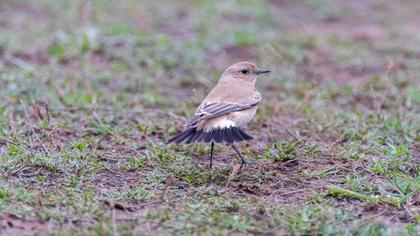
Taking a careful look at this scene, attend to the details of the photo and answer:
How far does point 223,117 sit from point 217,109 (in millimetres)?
96

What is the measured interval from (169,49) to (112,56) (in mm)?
→ 922

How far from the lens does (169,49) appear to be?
1162cm

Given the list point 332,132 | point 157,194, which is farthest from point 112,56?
point 157,194

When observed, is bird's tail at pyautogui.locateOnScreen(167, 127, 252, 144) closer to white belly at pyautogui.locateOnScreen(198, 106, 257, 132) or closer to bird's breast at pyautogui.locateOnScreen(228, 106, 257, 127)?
white belly at pyautogui.locateOnScreen(198, 106, 257, 132)

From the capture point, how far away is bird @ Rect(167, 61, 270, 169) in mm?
6980

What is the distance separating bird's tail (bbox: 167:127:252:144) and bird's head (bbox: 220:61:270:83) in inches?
55.6

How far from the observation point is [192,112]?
30.4 feet

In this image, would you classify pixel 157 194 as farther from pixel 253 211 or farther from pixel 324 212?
pixel 324 212

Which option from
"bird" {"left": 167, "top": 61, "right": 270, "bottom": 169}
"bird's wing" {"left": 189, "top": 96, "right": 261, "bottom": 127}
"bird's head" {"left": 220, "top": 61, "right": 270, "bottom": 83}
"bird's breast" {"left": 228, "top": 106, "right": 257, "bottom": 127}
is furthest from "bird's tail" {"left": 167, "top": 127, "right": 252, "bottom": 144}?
"bird's head" {"left": 220, "top": 61, "right": 270, "bottom": 83}

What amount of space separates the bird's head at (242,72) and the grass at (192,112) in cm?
61

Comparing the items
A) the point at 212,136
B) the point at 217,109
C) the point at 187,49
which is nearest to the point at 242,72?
the point at 217,109

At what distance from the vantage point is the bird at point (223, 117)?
6.98m

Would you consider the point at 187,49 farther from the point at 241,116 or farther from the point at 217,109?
the point at 217,109

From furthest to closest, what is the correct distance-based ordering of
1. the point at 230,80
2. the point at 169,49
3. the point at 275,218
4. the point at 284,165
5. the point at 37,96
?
the point at 169,49
the point at 37,96
the point at 230,80
the point at 284,165
the point at 275,218
